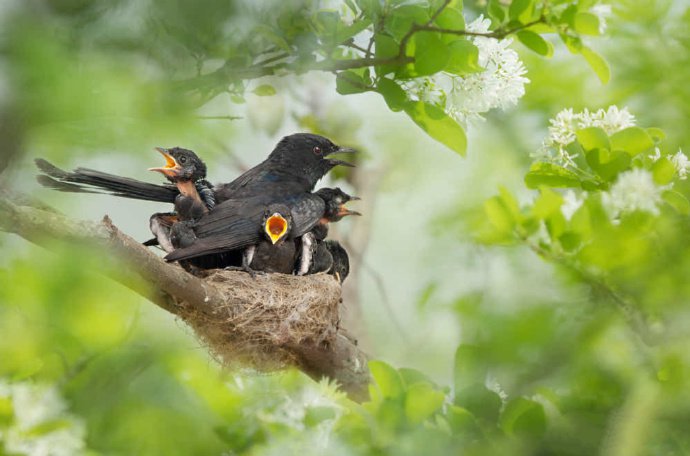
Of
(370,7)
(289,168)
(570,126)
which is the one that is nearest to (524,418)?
(570,126)

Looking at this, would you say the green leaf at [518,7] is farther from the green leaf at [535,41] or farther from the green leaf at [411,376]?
the green leaf at [411,376]

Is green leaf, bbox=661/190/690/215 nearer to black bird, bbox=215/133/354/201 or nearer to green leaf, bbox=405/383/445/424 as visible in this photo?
green leaf, bbox=405/383/445/424

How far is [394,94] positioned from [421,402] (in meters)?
1.00

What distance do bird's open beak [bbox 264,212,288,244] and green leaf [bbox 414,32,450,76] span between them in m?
1.35

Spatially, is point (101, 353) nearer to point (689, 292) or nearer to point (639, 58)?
point (689, 292)

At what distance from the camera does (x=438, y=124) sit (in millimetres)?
2463

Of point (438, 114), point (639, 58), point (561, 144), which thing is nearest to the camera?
point (561, 144)

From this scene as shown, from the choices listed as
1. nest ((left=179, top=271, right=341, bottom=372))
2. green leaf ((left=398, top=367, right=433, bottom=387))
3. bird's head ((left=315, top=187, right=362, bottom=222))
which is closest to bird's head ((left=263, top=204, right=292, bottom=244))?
nest ((left=179, top=271, right=341, bottom=372))

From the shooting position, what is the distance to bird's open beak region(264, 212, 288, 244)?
11.6ft

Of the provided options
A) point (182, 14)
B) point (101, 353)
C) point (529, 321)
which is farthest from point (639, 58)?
point (182, 14)

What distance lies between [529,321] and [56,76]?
826mm

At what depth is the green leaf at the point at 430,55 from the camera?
2.33m

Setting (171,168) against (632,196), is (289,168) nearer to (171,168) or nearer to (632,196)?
(171,168)

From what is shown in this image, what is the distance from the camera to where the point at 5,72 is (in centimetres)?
48
